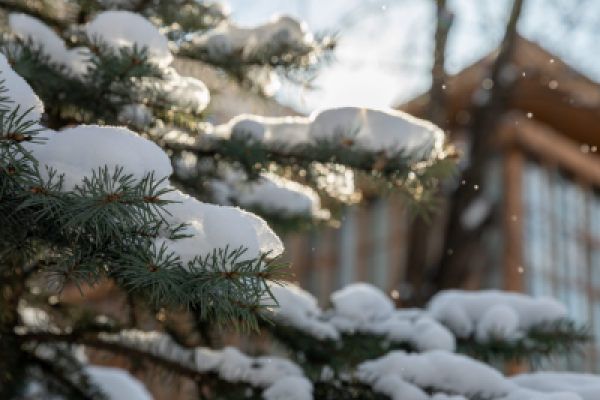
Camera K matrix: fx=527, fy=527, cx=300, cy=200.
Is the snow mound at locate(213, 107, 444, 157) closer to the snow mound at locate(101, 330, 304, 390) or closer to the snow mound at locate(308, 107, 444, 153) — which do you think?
the snow mound at locate(308, 107, 444, 153)

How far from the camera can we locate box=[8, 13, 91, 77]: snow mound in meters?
1.14

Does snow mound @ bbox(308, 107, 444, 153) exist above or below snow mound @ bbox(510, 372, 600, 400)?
above

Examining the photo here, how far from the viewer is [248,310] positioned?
0.62 metres

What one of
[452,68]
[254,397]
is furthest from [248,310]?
[452,68]

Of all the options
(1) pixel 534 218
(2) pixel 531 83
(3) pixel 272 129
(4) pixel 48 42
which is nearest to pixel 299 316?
(3) pixel 272 129

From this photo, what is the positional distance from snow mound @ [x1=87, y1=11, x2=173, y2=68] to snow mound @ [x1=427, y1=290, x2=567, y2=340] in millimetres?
978

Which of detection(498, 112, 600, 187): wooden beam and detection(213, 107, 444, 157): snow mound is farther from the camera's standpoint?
detection(498, 112, 600, 187): wooden beam

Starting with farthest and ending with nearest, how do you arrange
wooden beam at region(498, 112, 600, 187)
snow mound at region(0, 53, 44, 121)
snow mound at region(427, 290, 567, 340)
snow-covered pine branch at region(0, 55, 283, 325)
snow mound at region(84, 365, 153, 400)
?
wooden beam at region(498, 112, 600, 187) < snow mound at region(84, 365, 153, 400) < snow mound at region(427, 290, 567, 340) < snow mound at region(0, 53, 44, 121) < snow-covered pine branch at region(0, 55, 283, 325)

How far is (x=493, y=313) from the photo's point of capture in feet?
4.43

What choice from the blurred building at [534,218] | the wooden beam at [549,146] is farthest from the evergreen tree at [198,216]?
the wooden beam at [549,146]

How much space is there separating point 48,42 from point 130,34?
0.70 ft

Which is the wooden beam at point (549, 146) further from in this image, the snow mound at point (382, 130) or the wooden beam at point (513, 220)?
the snow mound at point (382, 130)

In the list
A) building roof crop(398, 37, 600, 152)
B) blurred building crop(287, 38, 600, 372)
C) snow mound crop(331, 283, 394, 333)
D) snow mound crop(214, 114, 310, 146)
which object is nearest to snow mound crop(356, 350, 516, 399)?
A: snow mound crop(331, 283, 394, 333)

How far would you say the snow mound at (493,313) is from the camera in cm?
133
